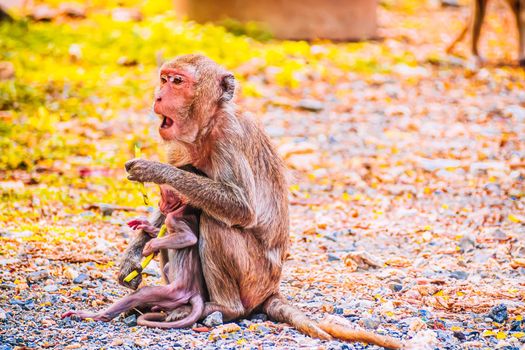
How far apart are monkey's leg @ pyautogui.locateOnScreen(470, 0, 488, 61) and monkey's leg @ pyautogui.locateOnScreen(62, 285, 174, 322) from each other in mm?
10176

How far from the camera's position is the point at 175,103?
501cm

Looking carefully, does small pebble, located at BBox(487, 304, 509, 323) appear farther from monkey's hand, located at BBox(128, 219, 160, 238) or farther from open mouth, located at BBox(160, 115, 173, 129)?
open mouth, located at BBox(160, 115, 173, 129)

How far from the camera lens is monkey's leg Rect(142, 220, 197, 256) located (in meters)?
4.95

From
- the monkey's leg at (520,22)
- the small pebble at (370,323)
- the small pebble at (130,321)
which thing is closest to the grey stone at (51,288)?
the small pebble at (130,321)

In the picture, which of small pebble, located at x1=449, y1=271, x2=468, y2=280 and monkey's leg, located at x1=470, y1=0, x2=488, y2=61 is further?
monkey's leg, located at x1=470, y1=0, x2=488, y2=61

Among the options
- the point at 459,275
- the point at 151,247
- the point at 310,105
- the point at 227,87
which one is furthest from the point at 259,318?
the point at 310,105

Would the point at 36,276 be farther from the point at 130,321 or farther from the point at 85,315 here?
the point at 130,321

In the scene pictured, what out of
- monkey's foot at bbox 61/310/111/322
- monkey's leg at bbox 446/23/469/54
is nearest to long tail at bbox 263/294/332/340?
monkey's foot at bbox 61/310/111/322

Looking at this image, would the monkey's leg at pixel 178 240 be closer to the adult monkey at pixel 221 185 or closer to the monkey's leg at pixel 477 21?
the adult monkey at pixel 221 185

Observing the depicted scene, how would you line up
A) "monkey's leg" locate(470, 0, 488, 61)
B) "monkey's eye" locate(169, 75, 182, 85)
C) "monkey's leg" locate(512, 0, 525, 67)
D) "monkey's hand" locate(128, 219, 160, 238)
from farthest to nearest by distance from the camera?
"monkey's leg" locate(512, 0, 525, 67) < "monkey's leg" locate(470, 0, 488, 61) < "monkey's hand" locate(128, 219, 160, 238) < "monkey's eye" locate(169, 75, 182, 85)

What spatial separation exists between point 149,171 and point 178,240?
42 centimetres

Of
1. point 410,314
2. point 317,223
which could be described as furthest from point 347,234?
point 410,314

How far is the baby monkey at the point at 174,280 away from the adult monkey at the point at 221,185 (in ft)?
0.22

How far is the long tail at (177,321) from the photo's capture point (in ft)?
16.1
